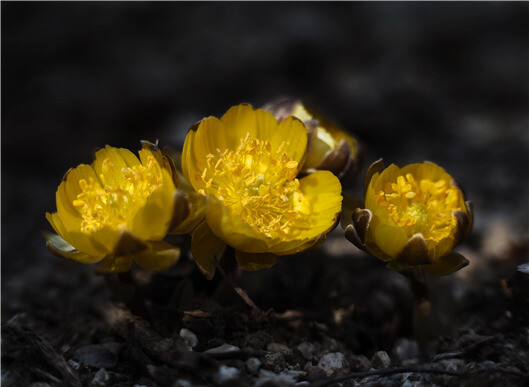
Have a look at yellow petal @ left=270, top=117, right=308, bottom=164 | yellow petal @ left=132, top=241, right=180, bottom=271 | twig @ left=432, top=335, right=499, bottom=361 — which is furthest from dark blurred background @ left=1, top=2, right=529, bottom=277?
yellow petal @ left=132, top=241, right=180, bottom=271

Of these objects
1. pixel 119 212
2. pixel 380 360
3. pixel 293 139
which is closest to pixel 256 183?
pixel 293 139

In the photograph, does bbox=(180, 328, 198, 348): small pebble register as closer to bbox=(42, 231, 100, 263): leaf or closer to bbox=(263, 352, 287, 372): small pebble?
bbox=(263, 352, 287, 372): small pebble

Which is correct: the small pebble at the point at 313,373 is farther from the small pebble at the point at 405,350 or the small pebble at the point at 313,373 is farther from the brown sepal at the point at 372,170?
the brown sepal at the point at 372,170

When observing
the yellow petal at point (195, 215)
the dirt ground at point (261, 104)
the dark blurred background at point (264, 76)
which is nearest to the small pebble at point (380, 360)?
the dirt ground at point (261, 104)

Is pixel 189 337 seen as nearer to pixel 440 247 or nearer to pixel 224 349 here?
pixel 224 349

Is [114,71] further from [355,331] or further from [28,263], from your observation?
[355,331]

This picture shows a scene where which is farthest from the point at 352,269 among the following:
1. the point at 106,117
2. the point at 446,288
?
the point at 106,117
